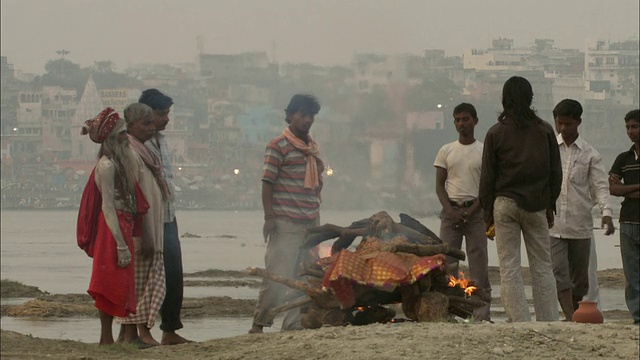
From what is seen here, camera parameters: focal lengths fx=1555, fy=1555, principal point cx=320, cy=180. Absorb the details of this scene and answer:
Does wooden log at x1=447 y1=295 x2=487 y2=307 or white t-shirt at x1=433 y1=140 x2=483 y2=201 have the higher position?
white t-shirt at x1=433 y1=140 x2=483 y2=201

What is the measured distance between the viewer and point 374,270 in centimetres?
967

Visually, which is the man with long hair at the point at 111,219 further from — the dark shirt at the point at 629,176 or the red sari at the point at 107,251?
the dark shirt at the point at 629,176

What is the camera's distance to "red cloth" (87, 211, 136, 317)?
9938 millimetres

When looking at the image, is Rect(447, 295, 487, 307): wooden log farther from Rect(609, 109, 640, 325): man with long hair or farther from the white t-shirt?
the white t-shirt

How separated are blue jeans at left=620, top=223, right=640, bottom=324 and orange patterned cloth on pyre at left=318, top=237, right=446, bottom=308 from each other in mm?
1176

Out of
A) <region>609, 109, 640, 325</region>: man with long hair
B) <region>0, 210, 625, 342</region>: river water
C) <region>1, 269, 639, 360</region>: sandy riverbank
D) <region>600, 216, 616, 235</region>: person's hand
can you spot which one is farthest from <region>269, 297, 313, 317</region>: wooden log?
<region>0, 210, 625, 342</region>: river water

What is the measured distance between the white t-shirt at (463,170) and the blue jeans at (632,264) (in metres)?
1.54

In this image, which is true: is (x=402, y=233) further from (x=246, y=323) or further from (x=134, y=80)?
(x=134, y=80)

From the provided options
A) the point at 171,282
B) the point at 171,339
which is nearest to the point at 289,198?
the point at 171,282

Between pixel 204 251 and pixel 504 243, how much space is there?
1606 inches

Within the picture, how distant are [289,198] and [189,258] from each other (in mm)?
31681

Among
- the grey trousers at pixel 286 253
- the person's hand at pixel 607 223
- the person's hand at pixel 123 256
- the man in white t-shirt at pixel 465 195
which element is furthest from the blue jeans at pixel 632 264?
the person's hand at pixel 123 256

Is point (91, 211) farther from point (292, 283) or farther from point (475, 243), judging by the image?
point (475, 243)

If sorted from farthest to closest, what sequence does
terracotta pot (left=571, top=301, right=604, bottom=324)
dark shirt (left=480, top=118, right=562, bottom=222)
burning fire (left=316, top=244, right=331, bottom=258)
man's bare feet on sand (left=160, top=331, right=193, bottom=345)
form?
burning fire (left=316, top=244, right=331, bottom=258), man's bare feet on sand (left=160, top=331, right=193, bottom=345), dark shirt (left=480, top=118, right=562, bottom=222), terracotta pot (left=571, top=301, right=604, bottom=324)
